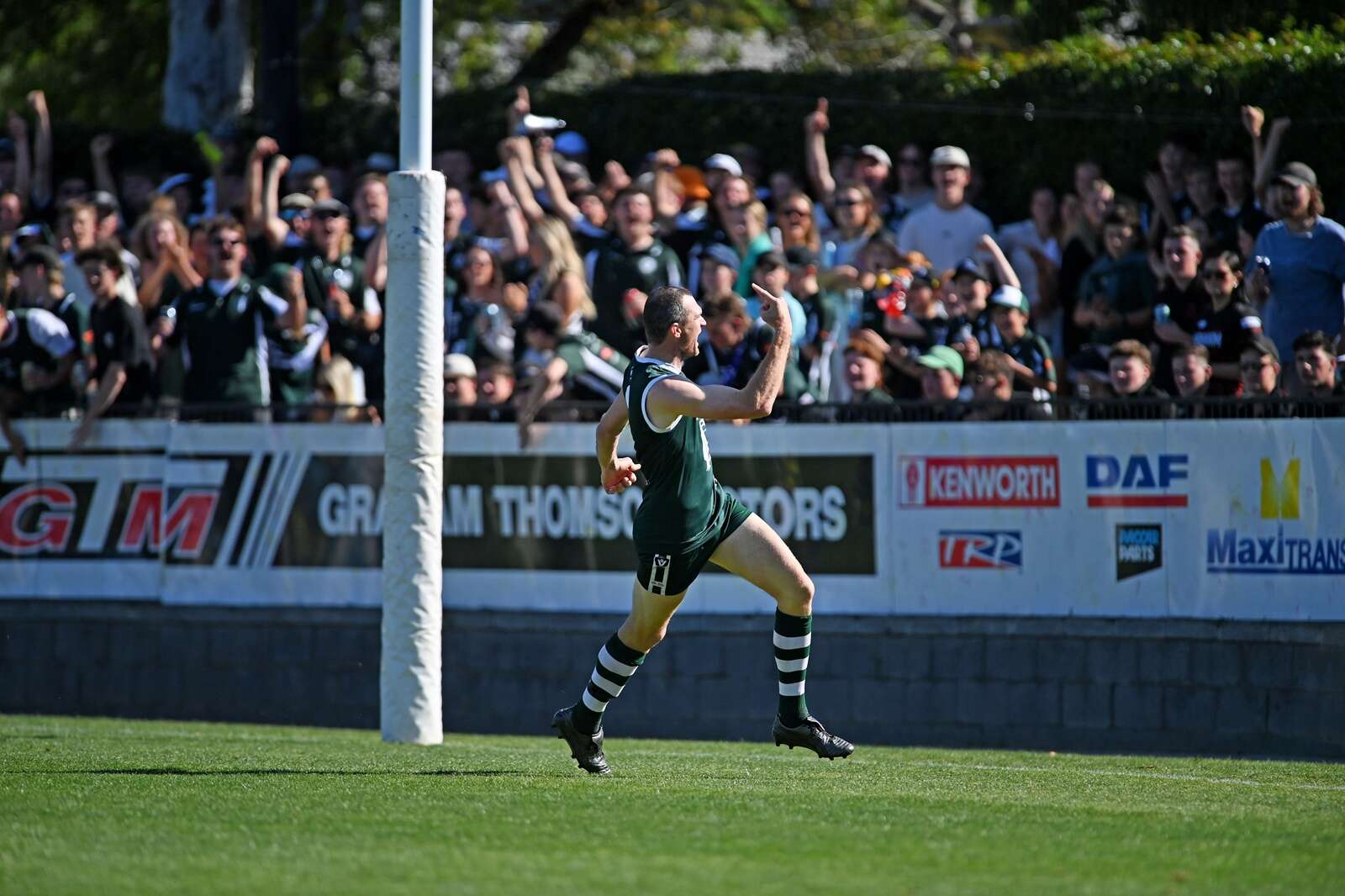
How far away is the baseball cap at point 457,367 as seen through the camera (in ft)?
46.1

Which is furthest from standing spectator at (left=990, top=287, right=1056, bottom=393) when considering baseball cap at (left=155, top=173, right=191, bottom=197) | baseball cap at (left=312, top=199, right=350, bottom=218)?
baseball cap at (left=155, top=173, right=191, bottom=197)

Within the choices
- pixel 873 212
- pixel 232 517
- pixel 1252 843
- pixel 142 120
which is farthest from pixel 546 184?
pixel 142 120

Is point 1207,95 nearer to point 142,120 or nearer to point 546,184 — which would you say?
point 546,184

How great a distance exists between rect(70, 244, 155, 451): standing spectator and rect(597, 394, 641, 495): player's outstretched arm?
266 inches

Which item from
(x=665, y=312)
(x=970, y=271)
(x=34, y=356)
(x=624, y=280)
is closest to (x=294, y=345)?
(x=34, y=356)

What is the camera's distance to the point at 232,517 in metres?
14.4

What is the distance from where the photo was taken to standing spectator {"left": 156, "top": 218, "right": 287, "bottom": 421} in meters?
14.6

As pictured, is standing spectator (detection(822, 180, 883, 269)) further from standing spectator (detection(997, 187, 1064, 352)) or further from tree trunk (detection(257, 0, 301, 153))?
tree trunk (detection(257, 0, 301, 153))

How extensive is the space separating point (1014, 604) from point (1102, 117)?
5.06 meters

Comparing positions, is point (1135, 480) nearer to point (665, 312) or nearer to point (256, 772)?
point (665, 312)

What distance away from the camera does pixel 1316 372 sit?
1185 centimetres

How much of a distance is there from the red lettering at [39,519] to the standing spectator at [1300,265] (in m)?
8.81

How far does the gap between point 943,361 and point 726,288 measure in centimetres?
174

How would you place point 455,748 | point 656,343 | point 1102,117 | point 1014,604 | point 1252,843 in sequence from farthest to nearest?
point 1102,117, point 1014,604, point 455,748, point 656,343, point 1252,843
